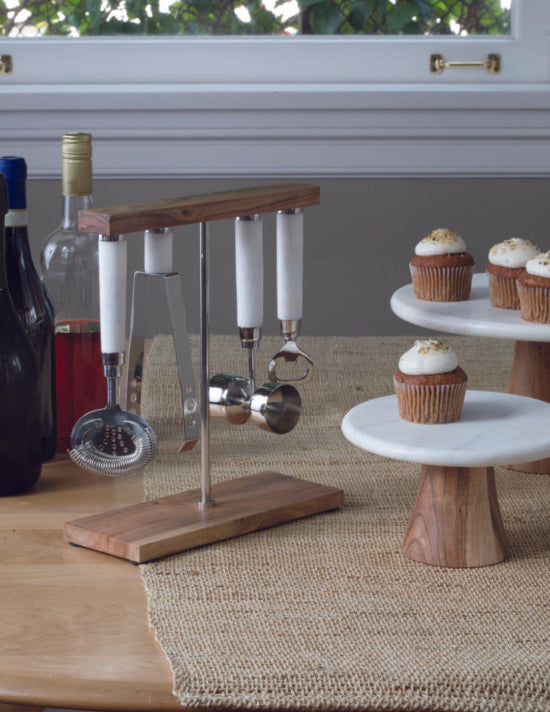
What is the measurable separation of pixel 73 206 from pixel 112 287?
36 cm

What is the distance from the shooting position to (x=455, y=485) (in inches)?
35.5

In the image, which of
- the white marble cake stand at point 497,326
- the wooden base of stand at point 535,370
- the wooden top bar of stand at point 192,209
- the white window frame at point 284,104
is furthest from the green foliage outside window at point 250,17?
the wooden top bar of stand at point 192,209

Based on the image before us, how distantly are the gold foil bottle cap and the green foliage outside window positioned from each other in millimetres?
1443

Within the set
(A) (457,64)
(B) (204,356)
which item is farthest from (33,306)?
(A) (457,64)

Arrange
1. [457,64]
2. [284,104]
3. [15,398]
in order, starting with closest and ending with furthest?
[15,398], [284,104], [457,64]

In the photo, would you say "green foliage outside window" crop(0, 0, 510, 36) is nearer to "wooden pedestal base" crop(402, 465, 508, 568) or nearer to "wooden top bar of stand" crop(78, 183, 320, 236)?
"wooden top bar of stand" crop(78, 183, 320, 236)

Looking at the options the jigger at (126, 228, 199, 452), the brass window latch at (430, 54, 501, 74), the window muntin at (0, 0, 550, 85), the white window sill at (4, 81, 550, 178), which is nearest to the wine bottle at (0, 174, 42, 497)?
the jigger at (126, 228, 199, 452)

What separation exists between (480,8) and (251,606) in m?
1.95

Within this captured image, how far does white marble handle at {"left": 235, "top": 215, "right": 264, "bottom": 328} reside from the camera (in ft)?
3.07

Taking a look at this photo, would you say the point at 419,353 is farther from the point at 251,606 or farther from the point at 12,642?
the point at 12,642

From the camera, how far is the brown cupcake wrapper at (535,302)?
1.04 meters

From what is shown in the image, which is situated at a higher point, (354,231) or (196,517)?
(354,231)

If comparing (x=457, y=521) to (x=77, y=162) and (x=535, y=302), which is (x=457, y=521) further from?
(x=77, y=162)

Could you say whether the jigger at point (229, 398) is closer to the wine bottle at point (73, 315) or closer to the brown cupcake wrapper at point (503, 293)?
the wine bottle at point (73, 315)
